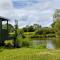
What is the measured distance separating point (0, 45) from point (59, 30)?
40.5 m

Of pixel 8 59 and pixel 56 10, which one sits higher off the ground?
pixel 56 10

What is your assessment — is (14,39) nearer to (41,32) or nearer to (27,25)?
(41,32)

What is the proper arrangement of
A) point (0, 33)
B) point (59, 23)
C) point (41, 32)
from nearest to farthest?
point (0, 33) → point (59, 23) → point (41, 32)

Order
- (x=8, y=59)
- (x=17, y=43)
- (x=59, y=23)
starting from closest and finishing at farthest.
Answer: (x=8, y=59) < (x=17, y=43) < (x=59, y=23)

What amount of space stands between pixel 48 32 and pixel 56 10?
971 cm

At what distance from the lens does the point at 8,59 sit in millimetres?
20359

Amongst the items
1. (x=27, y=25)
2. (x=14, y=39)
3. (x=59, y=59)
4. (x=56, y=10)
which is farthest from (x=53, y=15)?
(x=59, y=59)

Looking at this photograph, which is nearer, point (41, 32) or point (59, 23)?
point (59, 23)

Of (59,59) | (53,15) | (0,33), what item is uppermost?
(53,15)

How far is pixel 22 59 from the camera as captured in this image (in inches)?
804

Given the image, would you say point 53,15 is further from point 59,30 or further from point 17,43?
point 17,43

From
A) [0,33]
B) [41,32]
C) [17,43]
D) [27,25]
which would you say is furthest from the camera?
[27,25]

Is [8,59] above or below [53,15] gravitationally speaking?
below

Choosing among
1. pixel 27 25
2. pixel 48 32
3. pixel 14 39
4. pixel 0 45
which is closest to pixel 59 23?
pixel 48 32
